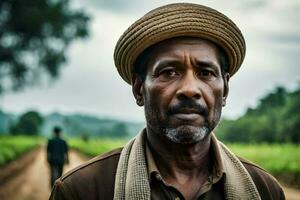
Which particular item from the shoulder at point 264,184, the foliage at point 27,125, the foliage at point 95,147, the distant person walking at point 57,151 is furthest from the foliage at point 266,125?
the foliage at point 27,125

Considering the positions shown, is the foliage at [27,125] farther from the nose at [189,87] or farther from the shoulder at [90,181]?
the nose at [189,87]

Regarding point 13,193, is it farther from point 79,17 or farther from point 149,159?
point 79,17

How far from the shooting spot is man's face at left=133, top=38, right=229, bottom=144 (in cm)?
222

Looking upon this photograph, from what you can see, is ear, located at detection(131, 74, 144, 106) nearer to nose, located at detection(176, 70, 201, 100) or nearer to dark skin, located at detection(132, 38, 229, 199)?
dark skin, located at detection(132, 38, 229, 199)

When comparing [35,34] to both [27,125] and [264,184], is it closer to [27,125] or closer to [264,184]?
[264,184]

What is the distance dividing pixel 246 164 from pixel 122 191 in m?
0.61

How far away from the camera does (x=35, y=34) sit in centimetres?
2614

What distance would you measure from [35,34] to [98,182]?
24.7 m

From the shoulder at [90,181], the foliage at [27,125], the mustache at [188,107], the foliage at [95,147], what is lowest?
the foliage at [95,147]

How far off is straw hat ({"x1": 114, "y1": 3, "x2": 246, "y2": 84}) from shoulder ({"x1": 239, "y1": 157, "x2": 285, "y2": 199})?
0.52 metres

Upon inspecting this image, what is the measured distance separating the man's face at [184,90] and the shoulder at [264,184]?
299mm

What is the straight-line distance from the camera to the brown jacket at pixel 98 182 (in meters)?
2.25

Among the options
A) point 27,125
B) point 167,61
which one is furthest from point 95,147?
point 167,61

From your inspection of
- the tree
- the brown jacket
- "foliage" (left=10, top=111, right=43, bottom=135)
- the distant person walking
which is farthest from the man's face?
"foliage" (left=10, top=111, right=43, bottom=135)
